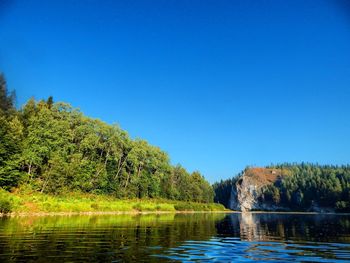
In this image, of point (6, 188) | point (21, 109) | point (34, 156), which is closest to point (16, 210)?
point (6, 188)

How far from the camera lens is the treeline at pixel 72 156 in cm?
6462

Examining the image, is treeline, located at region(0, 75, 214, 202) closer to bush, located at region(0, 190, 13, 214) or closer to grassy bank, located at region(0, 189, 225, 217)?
grassy bank, located at region(0, 189, 225, 217)

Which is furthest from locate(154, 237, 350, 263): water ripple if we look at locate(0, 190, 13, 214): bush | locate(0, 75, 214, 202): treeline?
locate(0, 75, 214, 202): treeline

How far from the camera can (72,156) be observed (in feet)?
277

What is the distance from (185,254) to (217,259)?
6.69 feet

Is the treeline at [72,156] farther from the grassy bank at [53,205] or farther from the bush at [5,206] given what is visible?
the bush at [5,206]

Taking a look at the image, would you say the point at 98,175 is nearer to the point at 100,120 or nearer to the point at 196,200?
the point at 100,120

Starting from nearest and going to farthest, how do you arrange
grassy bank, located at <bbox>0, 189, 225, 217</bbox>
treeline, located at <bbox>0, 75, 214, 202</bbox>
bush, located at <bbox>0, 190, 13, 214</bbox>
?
bush, located at <bbox>0, 190, 13, 214</bbox>, grassy bank, located at <bbox>0, 189, 225, 217</bbox>, treeline, located at <bbox>0, 75, 214, 202</bbox>

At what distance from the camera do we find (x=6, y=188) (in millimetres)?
58312

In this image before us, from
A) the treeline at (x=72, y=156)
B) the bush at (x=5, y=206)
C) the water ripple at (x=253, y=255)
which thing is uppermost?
the treeline at (x=72, y=156)

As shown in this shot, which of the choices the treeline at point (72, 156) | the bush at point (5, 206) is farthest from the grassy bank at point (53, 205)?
Answer: the treeline at point (72, 156)

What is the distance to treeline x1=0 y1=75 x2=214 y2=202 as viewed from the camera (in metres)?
64.6

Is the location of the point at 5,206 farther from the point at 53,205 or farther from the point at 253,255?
the point at 253,255

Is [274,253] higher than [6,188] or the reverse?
the reverse
